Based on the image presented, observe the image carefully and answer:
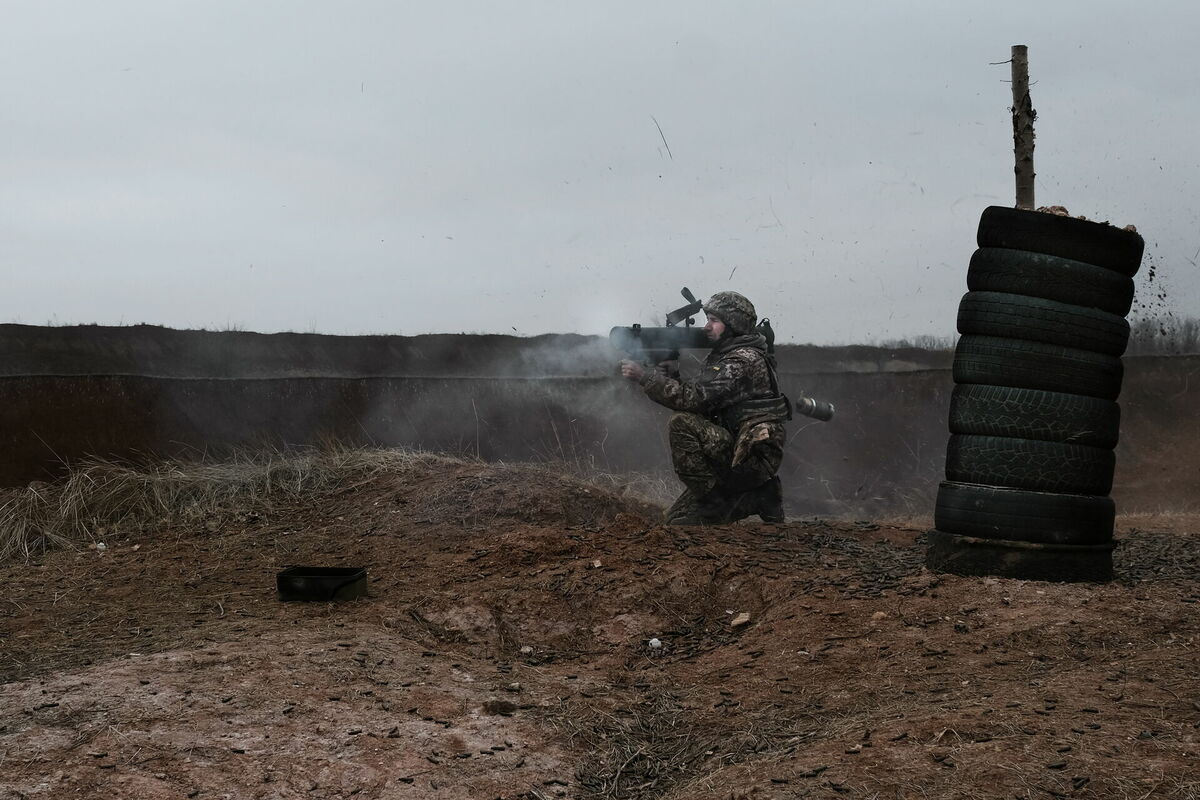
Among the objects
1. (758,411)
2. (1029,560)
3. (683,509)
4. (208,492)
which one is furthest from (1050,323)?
(208,492)

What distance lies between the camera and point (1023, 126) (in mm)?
6406

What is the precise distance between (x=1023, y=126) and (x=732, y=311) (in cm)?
240

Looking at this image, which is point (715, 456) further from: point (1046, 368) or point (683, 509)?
point (1046, 368)

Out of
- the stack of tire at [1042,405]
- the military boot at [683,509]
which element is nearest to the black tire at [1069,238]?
the stack of tire at [1042,405]

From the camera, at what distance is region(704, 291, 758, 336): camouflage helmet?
7.95 metres

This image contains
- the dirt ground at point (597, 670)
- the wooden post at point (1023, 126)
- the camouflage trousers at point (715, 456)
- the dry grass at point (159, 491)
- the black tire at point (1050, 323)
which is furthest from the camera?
the camouflage trousers at point (715, 456)

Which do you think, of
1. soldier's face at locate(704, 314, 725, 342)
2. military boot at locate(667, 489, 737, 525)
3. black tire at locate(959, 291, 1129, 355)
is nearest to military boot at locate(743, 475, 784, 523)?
military boot at locate(667, 489, 737, 525)

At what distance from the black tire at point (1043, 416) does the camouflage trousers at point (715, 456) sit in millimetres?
2372

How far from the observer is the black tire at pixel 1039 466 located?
5.26 meters

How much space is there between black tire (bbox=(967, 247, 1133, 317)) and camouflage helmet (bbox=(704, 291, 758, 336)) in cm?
269

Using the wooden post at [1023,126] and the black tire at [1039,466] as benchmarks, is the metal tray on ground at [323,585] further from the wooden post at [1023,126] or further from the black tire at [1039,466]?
the wooden post at [1023,126]

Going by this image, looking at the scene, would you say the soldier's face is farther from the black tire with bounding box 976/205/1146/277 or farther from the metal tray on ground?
the metal tray on ground

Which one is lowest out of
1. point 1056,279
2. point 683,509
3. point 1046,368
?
point 683,509

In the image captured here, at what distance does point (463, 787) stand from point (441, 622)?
2065 mm
